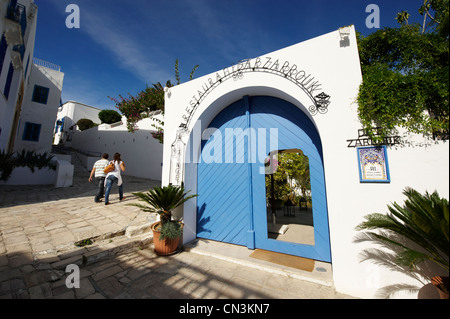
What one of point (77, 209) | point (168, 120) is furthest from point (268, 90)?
point (77, 209)

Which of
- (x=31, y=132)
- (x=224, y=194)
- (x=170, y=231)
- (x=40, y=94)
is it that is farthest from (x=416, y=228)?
(x=40, y=94)

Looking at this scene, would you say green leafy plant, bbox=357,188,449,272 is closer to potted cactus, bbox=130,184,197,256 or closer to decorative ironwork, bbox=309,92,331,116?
decorative ironwork, bbox=309,92,331,116

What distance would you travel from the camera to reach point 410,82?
2209 millimetres

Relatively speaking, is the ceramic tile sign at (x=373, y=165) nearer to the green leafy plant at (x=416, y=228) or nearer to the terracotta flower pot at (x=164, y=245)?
the green leafy plant at (x=416, y=228)

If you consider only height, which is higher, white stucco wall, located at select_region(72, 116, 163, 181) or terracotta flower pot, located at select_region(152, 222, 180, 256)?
white stucco wall, located at select_region(72, 116, 163, 181)

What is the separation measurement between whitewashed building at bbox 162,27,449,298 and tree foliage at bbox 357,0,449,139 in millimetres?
175

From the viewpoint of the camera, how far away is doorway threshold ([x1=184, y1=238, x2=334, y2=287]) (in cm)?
271

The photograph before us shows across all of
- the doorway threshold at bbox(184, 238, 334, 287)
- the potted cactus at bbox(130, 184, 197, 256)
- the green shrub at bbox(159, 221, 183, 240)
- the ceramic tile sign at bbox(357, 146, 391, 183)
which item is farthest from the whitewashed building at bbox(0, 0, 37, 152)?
the ceramic tile sign at bbox(357, 146, 391, 183)

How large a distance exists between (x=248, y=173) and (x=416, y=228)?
100 inches

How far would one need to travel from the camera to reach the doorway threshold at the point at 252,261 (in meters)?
2.71

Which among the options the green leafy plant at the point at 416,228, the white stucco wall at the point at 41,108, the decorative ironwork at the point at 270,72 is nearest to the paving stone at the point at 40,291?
the decorative ironwork at the point at 270,72

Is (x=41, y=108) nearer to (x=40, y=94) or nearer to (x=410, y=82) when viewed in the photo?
(x=40, y=94)

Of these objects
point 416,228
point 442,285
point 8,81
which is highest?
point 8,81

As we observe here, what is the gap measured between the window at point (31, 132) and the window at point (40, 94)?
6.38 ft
